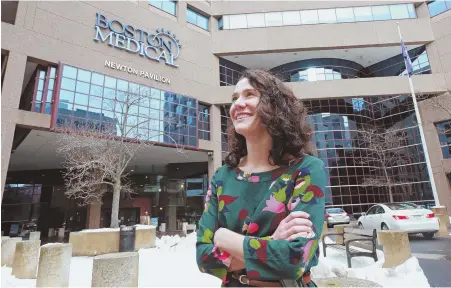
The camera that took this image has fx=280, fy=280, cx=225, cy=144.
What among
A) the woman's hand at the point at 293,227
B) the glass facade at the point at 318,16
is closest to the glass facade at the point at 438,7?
the glass facade at the point at 318,16

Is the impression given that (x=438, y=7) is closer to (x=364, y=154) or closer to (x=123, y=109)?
(x=364, y=154)

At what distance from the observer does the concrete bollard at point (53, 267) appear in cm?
577

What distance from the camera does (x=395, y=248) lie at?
6094 mm

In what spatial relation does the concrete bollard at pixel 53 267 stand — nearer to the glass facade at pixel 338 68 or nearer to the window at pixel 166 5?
the window at pixel 166 5

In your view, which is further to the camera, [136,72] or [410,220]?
[136,72]

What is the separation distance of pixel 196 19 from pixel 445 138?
25747mm

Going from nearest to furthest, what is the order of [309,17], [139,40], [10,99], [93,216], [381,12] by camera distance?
[10,99] → [139,40] → [93,216] → [381,12] → [309,17]

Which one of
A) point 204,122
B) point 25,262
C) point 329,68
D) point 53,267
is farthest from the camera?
point 329,68

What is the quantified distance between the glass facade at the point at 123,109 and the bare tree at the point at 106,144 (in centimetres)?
7

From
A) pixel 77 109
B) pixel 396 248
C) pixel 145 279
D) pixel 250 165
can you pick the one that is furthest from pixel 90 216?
pixel 250 165

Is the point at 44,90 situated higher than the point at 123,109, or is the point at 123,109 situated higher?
the point at 44,90

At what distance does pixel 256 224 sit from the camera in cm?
140

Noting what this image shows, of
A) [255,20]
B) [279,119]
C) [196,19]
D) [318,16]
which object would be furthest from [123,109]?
[318,16]

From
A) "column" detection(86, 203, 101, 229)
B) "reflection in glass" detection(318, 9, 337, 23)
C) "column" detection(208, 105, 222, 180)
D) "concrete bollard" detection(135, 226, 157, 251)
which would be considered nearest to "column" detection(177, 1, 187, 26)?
"column" detection(208, 105, 222, 180)
